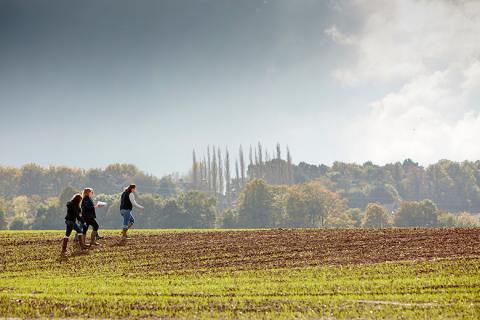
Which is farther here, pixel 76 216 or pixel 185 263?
pixel 76 216

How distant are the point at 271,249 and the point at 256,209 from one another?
116 m

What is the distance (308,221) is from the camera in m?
143

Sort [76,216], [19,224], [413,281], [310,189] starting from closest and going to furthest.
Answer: [413,281], [76,216], [19,224], [310,189]

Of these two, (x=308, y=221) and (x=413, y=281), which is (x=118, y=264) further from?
(x=308, y=221)

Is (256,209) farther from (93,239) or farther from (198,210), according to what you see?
(93,239)

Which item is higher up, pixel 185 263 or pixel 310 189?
pixel 310 189

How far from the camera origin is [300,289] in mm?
15766

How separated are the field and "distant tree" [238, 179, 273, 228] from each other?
110184 millimetres

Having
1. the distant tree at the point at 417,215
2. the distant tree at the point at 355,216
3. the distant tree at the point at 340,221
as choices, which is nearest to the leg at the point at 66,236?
the distant tree at the point at 340,221

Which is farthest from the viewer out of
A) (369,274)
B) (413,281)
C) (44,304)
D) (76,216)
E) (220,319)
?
(76,216)

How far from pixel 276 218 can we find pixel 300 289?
12545 centimetres

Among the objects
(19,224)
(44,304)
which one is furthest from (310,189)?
(44,304)

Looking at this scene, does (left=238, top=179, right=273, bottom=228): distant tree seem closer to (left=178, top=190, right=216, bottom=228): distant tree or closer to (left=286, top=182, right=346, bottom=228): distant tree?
(left=286, top=182, right=346, bottom=228): distant tree

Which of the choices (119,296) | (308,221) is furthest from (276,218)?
(119,296)
